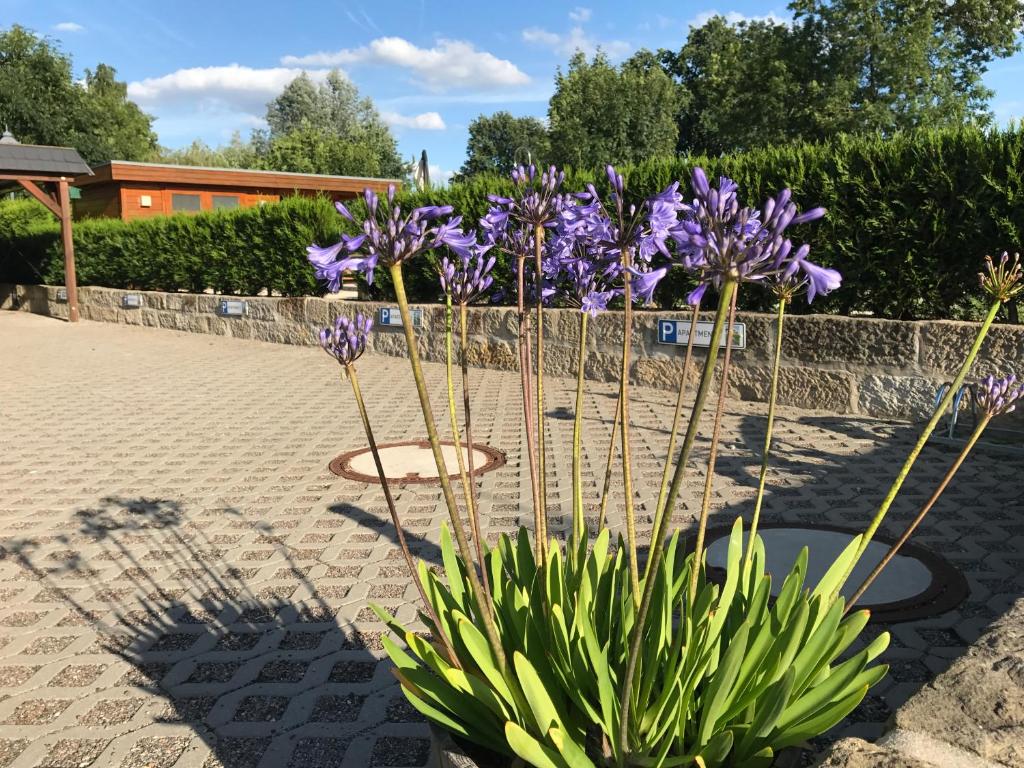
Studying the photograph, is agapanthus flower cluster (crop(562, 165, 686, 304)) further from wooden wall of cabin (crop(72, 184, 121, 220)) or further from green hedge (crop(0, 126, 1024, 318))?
wooden wall of cabin (crop(72, 184, 121, 220))

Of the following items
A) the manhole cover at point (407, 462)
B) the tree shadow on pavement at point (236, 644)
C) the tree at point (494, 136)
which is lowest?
the tree shadow on pavement at point (236, 644)

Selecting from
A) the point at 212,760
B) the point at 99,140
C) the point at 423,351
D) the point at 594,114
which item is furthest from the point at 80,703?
the point at 99,140

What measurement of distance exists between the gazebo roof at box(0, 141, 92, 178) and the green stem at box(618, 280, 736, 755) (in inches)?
765

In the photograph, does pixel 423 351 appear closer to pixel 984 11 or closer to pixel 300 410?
pixel 300 410

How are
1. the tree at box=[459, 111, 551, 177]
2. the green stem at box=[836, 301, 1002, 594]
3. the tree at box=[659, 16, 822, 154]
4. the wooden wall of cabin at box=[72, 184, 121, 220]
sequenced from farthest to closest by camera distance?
the tree at box=[459, 111, 551, 177], the tree at box=[659, 16, 822, 154], the wooden wall of cabin at box=[72, 184, 121, 220], the green stem at box=[836, 301, 1002, 594]

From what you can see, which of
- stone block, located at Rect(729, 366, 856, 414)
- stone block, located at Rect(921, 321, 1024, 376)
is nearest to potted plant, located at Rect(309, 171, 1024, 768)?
stone block, located at Rect(921, 321, 1024, 376)

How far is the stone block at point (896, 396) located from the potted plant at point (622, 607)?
16.6ft

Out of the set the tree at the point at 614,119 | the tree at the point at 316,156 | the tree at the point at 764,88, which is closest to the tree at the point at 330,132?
the tree at the point at 316,156

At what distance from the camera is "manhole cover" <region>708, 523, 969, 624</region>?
3367mm

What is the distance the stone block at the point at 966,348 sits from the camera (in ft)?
20.2

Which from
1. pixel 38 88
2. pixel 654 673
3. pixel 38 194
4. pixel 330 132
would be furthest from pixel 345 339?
pixel 330 132

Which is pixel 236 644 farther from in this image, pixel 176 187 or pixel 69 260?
pixel 176 187

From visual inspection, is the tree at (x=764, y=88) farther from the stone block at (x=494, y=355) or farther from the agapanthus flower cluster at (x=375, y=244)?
the agapanthus flower cluster at (x=375, y=244)

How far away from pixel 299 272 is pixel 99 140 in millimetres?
43704
